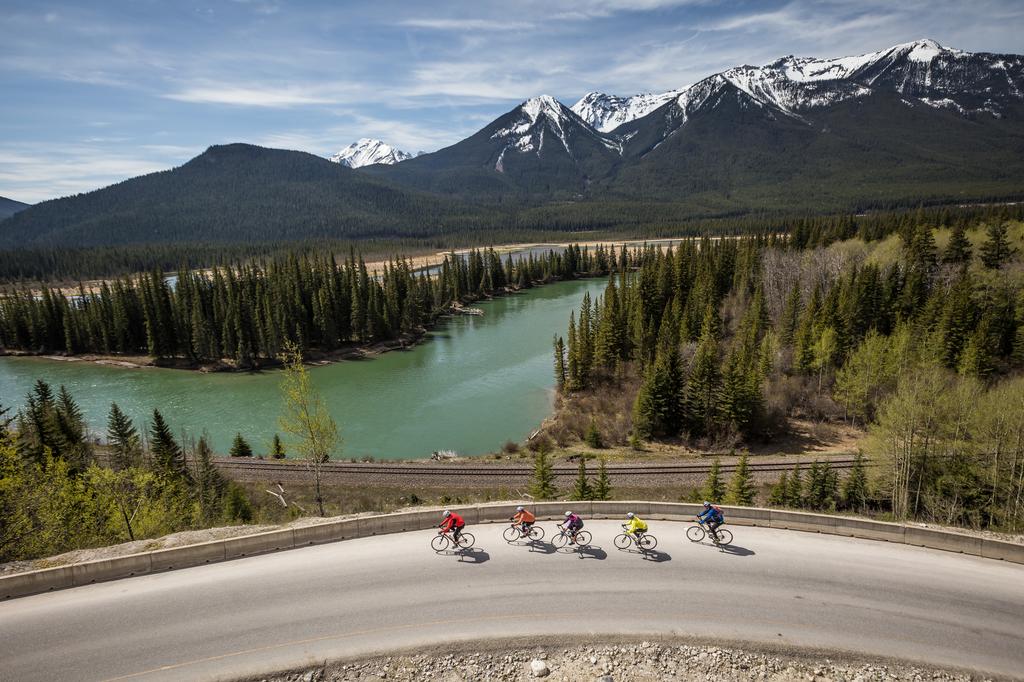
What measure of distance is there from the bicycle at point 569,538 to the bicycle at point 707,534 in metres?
3.84

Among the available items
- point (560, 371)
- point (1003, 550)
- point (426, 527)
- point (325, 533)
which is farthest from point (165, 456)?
point (1003, 550)

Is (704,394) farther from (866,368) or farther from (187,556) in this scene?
(187,556)

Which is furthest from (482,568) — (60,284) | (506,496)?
(60,284)

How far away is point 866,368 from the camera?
50969 millimetres

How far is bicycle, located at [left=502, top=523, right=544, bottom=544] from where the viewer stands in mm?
18992

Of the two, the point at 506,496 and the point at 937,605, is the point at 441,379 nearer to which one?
the point at 506,496

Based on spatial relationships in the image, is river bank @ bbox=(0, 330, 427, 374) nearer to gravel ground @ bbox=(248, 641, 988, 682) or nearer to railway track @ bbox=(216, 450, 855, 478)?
railway track @ bbox=(216, 450, 855, 478)

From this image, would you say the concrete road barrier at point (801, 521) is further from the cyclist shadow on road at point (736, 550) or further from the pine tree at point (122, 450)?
the pine tree at point (122, 450)

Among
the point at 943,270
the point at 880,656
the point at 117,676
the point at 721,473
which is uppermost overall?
the point at 943,270

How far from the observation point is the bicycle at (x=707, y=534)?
60.9ft

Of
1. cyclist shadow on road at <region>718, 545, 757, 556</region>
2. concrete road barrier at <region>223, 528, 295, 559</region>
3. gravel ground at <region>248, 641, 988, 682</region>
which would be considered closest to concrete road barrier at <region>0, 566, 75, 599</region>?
concrete road barrier at <region>223, 528, 295, 559</region>

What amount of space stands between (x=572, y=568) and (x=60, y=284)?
794ft

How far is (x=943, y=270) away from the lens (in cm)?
6950

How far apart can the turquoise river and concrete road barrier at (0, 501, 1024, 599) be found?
30615mm
